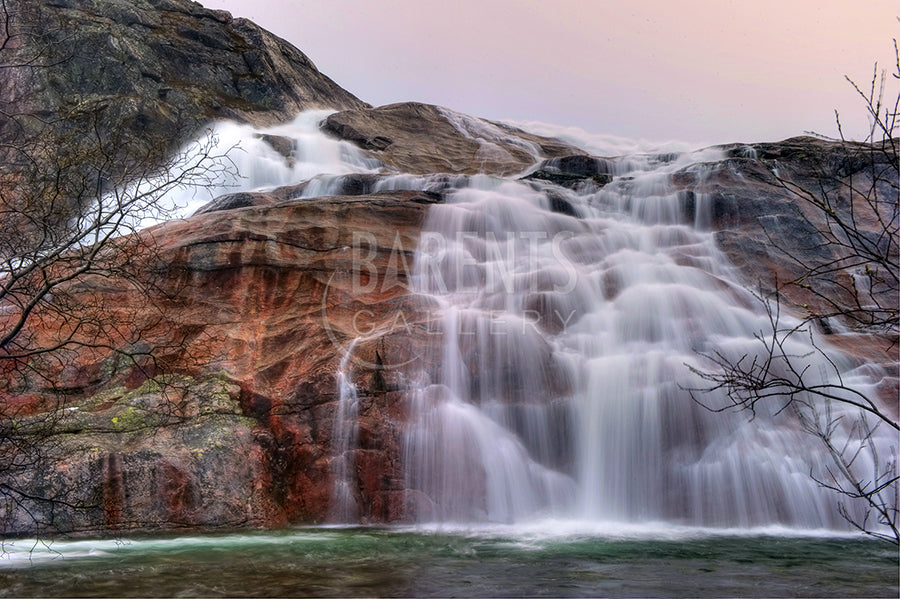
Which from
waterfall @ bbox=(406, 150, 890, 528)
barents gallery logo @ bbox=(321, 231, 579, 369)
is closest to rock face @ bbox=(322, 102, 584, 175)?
barents gallery logo @ bbox=(321, 231, 579, 369)

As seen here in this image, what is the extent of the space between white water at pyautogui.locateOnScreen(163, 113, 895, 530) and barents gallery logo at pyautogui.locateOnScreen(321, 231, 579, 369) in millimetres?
48

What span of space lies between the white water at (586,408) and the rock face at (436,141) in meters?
11.0

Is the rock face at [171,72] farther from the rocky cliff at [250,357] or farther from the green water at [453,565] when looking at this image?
the green water at [453,565]

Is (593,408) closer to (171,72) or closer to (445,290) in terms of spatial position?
(445,290)

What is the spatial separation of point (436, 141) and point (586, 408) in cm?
1975

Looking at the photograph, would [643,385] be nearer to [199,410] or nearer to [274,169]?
[199,410]

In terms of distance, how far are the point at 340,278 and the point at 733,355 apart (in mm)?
6743

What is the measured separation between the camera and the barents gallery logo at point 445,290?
1123cm

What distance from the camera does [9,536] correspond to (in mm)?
8094

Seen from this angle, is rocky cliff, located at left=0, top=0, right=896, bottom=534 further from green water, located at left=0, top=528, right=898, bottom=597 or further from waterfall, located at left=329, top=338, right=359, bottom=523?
green water, located at left=0, top=528, right=898, bottom=597

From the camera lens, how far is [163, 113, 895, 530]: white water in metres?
9.65

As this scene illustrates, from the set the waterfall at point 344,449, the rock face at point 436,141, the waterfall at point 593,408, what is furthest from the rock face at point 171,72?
the waterfall at point 344,449

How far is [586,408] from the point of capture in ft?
35.2

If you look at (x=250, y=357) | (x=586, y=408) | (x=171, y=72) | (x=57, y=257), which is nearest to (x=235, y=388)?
(x=250, y=357)
